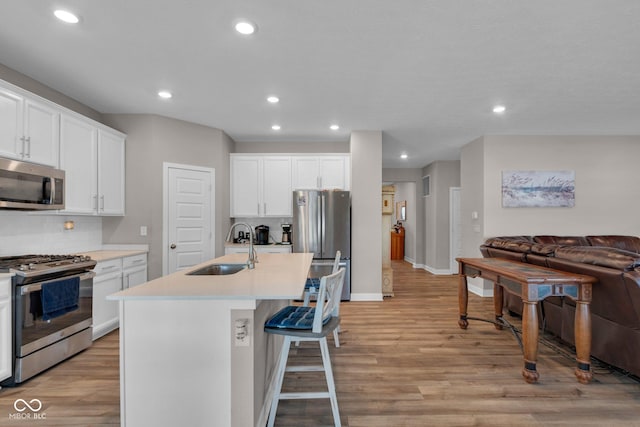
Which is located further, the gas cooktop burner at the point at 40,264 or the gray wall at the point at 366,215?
the gray wall at the point at 366,215

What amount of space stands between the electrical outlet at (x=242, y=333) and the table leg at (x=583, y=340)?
7.81ft

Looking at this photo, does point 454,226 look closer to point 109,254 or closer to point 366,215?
point 366,215

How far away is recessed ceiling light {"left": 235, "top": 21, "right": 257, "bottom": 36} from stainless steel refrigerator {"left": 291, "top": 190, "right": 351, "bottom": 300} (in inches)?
106

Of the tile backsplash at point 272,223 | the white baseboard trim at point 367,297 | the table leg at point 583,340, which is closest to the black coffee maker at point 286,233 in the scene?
the tile backsplash at point 272,223

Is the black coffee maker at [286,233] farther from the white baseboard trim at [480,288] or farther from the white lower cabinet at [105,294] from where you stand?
the white baseboard trim at [480,288]

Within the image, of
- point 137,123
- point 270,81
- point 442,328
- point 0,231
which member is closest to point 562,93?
point 442,328

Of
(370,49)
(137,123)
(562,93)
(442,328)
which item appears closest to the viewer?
(370,49)

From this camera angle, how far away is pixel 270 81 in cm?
312

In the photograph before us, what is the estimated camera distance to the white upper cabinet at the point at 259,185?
5.14 m

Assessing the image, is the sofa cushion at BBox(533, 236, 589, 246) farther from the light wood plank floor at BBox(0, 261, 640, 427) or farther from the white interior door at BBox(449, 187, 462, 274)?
the white interior door at BBox(449, 187, 462, 274)

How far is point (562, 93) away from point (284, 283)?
3.59 m

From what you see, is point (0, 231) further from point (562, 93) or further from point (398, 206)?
point (398, 206)

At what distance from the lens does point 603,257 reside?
2316 millimetres

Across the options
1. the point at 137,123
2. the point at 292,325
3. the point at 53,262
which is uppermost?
the point at 137,123
